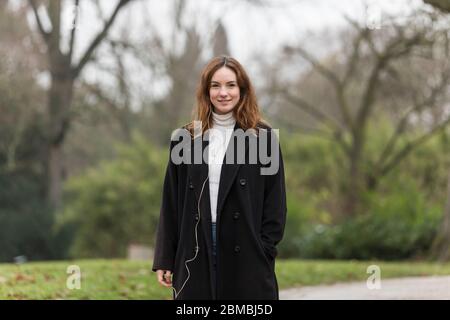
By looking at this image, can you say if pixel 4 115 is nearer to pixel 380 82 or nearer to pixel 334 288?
pixel 380 82

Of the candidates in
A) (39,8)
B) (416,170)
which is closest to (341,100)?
(416,170)

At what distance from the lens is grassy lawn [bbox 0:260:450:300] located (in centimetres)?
772

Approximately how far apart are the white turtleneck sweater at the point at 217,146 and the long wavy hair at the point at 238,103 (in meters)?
0.04

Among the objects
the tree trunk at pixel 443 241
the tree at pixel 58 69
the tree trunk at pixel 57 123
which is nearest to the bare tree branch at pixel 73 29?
the tree at pixel 58 69

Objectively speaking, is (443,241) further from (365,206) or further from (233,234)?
(233,234)

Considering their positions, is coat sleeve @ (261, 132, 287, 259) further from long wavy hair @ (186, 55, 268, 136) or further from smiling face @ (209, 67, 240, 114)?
smiling face @ (209, 67, 240, 114)

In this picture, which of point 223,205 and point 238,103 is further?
point 238,103

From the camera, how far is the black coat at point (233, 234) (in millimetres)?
4391

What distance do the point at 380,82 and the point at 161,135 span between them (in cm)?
912

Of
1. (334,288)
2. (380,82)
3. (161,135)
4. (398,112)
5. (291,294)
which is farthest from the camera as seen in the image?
(161,135)

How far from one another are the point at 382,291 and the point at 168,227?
15.9ft

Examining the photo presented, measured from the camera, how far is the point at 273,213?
449 cm

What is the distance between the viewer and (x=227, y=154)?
4.48 m

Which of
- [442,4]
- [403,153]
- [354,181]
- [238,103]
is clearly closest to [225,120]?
[238,103]
